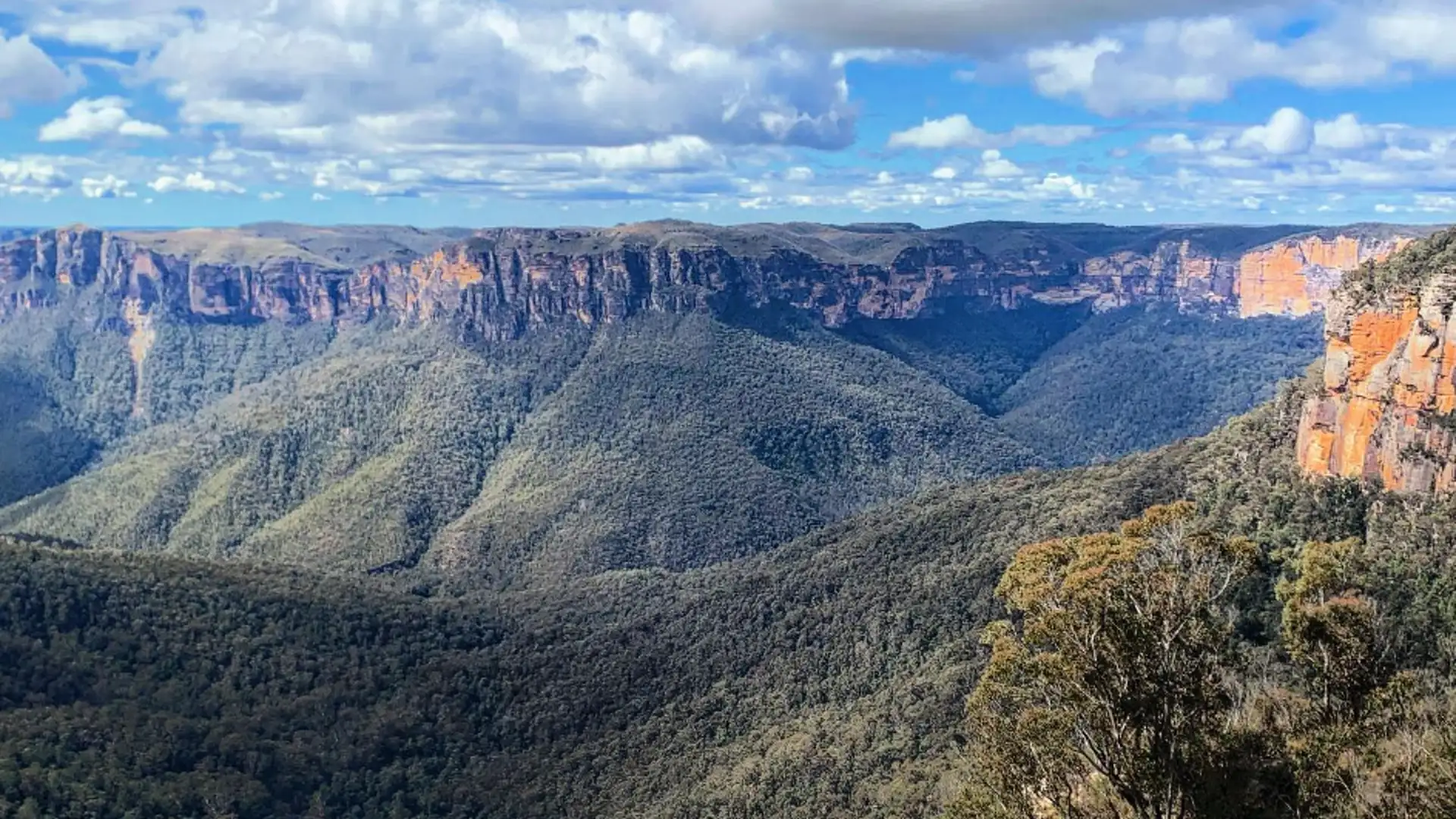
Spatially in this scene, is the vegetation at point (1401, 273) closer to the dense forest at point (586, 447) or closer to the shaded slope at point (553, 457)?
the dense forest at point (586, 447)

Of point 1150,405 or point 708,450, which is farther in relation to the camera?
point 1150,405

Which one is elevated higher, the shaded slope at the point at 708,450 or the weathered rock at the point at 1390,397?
the weathered rock at the point at 1390,397

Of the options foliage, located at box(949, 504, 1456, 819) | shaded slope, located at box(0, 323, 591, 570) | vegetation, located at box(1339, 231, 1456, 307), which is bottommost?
shaded slope, located at box(0, 323, 591, 570)

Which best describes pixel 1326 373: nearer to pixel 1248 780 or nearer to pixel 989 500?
pixel 989 500

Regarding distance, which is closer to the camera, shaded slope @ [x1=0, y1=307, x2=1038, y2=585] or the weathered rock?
the weathered rock

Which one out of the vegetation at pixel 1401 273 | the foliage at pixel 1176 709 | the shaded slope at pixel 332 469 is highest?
the vegetation at pixel 1401 273

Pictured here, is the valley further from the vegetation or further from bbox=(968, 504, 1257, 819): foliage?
bbox=(968, 504, 1257, 819): foliage

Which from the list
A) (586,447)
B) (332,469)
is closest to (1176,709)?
(586,447)

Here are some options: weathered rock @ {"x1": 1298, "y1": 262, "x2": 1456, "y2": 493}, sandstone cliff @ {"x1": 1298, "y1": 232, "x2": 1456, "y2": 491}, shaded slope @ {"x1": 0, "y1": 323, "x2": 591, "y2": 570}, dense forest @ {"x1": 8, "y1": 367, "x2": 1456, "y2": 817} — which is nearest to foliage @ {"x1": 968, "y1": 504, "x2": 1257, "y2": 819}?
dense forest @ {"x1": 8, "y1": 367, "x2": 1456, "y2": 817}

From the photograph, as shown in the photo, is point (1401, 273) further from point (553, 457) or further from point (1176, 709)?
point (553, 457)

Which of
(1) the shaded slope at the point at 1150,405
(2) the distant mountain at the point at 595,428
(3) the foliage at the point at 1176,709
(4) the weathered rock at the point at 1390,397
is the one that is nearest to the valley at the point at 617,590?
(4) the weathered rock at the point at 1390,397
